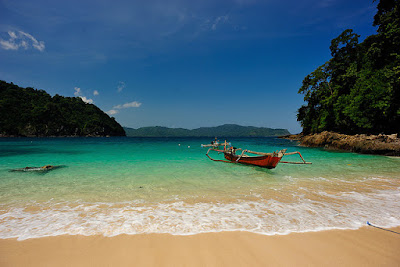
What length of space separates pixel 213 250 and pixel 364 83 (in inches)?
1266

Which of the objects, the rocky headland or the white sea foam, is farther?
the rocky headland

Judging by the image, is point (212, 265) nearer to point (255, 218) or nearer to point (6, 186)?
point (255, 218)

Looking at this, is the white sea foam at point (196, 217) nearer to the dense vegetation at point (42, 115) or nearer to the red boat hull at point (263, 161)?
the red boat hull at point (263, 161)

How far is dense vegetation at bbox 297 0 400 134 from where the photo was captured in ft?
66.0

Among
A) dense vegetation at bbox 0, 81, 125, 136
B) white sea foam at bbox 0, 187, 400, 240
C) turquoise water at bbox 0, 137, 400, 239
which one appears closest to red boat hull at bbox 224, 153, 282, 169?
turquoise water at bbox 0, 137, 400, 239

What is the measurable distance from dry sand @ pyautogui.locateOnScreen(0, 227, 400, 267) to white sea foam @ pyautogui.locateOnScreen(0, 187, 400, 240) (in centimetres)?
28

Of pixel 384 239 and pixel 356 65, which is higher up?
pixel 356 65

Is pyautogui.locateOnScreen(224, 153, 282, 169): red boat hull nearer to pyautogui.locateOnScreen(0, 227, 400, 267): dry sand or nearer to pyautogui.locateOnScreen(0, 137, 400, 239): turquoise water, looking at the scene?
pyautogui.locateOnScreen(0, 137, 400, 239): turquoise water

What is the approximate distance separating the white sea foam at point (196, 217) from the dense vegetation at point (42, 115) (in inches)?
4372

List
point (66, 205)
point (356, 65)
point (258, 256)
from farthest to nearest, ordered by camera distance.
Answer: point (356, 65) < point (66, 205) < point (258, 256)

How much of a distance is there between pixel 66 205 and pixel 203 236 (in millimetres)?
4724

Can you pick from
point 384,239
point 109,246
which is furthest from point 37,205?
point 384,239

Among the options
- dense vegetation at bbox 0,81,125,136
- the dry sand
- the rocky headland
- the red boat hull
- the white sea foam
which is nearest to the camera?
the dry sand

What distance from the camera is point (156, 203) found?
19.1 feet
